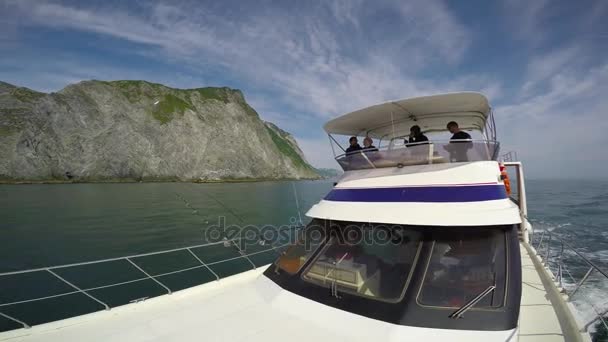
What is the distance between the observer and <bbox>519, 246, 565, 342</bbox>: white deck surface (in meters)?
3.15

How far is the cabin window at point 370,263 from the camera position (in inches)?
127

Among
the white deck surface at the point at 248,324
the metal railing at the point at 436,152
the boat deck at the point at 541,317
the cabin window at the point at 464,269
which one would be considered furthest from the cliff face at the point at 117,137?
the cabin window at the point at 464,269

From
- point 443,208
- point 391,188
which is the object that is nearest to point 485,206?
point 443,208

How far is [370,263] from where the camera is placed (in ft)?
11.6

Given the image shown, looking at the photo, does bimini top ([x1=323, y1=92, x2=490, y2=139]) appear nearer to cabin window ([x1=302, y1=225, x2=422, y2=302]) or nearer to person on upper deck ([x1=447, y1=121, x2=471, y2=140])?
person on upper deck ([x1=447, y1=121, x2=471, y2=140])

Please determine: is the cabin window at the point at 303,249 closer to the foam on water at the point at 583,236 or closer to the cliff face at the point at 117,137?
the foam on water at the point at 583,236

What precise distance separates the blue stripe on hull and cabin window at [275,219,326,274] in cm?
78

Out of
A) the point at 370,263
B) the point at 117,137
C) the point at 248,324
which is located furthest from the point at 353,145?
the point at 117,137

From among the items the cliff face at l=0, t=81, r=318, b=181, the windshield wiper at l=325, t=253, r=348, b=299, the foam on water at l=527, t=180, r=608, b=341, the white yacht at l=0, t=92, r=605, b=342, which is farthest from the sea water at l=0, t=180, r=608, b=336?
the cliff face at l=0, t=81, r=318, b=181

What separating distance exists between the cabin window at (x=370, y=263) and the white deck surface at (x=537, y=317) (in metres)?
1.46

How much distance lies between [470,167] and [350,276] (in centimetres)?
228

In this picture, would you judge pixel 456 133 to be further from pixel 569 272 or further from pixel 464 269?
pixel 569 272

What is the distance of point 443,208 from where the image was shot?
355cm

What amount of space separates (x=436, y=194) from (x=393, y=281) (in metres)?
1.29
